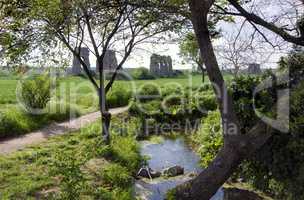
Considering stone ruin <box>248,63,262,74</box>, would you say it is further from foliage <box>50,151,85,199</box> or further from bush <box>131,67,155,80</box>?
bush <box>131,67,155,80</box>

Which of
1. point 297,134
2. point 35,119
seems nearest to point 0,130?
point 35,119

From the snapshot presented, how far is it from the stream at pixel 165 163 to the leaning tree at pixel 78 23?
6.33ft

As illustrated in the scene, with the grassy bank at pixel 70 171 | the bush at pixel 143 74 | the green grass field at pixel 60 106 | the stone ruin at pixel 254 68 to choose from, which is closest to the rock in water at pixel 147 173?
the grassy bank at pixel 70 171

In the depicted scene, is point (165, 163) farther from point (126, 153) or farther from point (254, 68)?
point (254, 68)

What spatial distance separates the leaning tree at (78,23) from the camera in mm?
9969

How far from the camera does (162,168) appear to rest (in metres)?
11.5

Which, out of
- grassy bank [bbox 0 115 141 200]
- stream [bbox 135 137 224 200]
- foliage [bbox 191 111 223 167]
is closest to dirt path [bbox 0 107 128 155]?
grassy bank [bbox 0 115 141 200]

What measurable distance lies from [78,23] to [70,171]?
5363 millimetres

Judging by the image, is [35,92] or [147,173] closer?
[147,173]

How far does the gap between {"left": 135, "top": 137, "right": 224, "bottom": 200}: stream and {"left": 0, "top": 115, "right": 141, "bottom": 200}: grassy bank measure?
1.49 feet

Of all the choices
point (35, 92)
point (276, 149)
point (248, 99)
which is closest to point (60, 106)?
point (35, 92)

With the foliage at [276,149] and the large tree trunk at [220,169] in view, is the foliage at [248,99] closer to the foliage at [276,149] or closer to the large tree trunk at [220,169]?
the foliage at [276,149]

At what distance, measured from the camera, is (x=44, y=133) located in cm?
1401

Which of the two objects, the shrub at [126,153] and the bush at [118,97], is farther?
the bush at [118,97]
